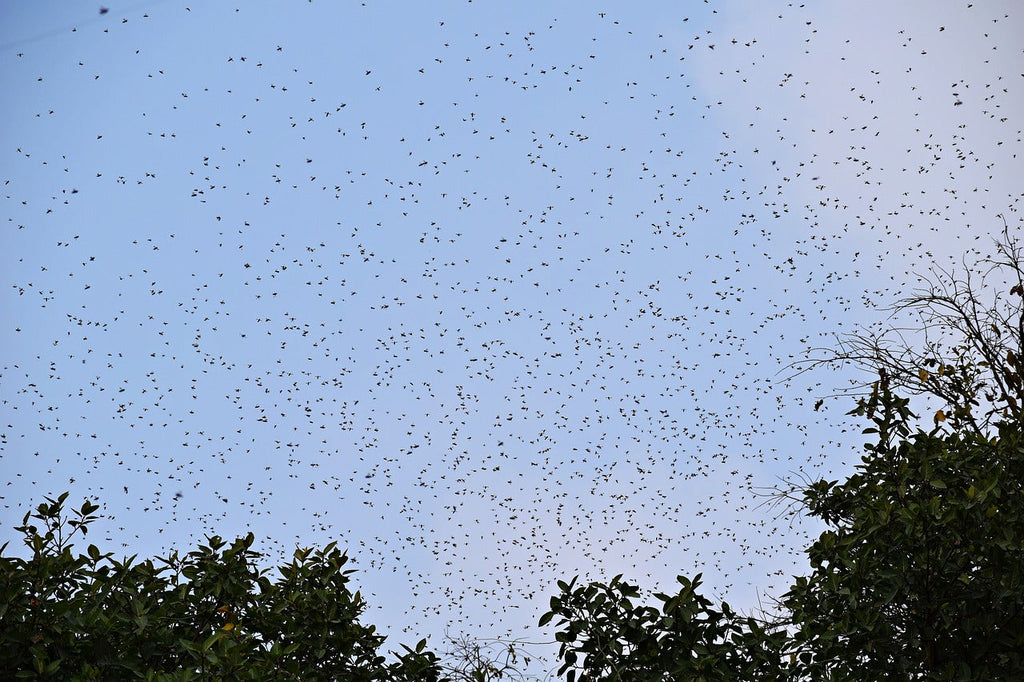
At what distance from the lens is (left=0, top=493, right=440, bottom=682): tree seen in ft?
18.7

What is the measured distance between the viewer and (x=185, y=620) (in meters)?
6.31

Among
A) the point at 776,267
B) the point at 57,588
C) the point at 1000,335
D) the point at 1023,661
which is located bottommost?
the point at 1023,661

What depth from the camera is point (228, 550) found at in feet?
21.9

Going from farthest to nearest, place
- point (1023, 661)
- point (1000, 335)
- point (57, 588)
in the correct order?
point (1000, 335) < point (57, 588) < point (1023, 661)

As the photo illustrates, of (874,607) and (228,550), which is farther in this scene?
(228,550)

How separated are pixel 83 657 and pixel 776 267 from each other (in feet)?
31.1

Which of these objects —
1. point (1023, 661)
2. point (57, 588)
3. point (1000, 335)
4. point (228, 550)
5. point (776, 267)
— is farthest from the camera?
point (776, 267)

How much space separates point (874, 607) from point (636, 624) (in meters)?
1.40

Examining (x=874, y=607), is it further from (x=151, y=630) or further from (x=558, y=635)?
(x=151, y=630)

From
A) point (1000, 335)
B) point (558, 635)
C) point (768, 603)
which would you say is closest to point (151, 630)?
point (558, 635)

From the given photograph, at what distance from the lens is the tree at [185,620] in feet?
18.7

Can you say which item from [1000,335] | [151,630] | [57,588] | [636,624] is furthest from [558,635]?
[1000,335]

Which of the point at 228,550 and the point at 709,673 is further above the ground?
the point at 228,550

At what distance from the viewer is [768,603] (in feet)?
22.4
